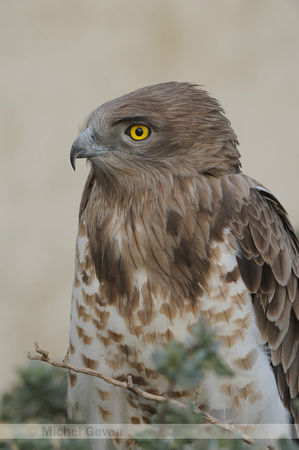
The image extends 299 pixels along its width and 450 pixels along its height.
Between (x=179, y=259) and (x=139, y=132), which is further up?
(x=139, y=132)

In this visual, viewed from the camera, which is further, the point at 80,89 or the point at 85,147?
the point at 80,89

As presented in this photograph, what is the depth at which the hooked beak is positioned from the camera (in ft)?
10.3

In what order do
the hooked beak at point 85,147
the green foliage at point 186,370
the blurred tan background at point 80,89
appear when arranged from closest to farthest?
the green foliage at point 186,370 → the hooked beak at point 85,147 → the blurred tan background at point 80,89

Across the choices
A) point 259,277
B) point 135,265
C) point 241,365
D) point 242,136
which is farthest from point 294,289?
point 242,136

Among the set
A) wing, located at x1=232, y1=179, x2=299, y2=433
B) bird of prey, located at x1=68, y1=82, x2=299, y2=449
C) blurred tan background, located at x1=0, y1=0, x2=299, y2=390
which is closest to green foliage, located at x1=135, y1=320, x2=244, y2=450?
bird of prey, located at x1=68, y1=82, x2=299, y2=449

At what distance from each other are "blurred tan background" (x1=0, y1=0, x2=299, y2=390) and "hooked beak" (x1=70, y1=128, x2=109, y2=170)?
5.08m

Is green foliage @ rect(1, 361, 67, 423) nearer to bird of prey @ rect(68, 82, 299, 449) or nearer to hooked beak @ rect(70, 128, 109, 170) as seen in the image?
bird of prey @ rect(68, 82, 299, 449)

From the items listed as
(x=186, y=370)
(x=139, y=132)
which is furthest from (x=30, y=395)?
(x=186, y=370)

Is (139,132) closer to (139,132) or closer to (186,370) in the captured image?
(139,132)

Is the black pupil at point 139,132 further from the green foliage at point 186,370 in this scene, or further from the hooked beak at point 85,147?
the green foliage at point 186,370

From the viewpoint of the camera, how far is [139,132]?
10.5 feet

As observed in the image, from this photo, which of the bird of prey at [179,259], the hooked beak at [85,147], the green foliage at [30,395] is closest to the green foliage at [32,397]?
the green foliage at [30,395]

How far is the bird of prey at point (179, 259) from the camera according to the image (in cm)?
315

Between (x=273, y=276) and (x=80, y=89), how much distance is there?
242 inches
